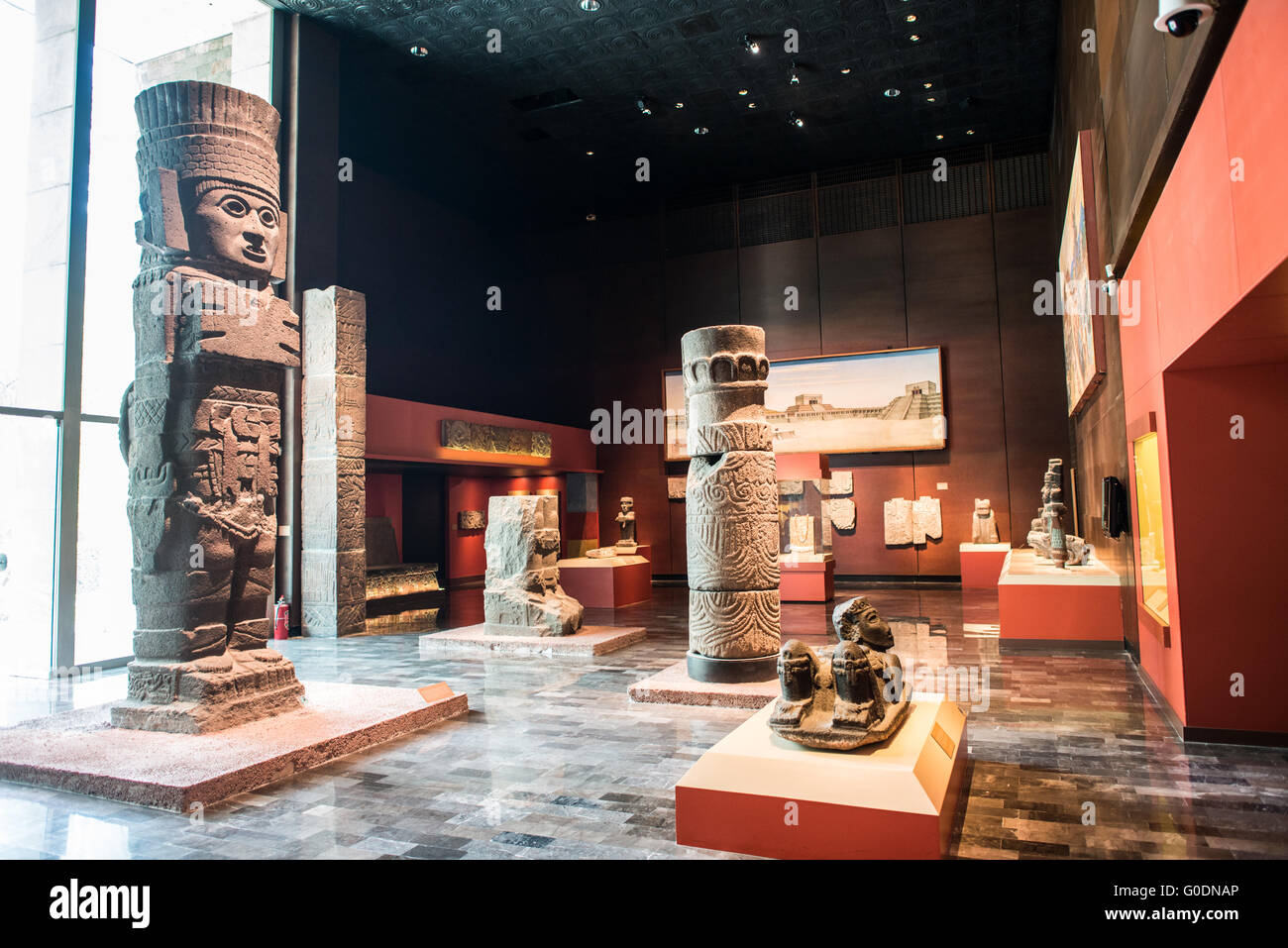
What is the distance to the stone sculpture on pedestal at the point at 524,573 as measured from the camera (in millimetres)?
8453

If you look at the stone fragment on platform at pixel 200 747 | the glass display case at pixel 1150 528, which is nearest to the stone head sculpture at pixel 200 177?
the stone fragment on platform at pixel 200 747

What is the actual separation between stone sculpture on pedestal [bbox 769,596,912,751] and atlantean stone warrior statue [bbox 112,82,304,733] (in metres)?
3.49

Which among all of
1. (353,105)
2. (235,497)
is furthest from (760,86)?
(235,497)

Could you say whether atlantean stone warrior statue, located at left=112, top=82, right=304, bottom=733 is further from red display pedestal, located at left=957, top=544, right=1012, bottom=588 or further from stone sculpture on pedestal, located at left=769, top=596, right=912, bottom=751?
red display pedestal, located at left=957, top=544, right=1012, bottom=588

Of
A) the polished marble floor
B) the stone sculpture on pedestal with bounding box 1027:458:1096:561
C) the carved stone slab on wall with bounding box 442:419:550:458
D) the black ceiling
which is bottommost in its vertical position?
the polished marble floor

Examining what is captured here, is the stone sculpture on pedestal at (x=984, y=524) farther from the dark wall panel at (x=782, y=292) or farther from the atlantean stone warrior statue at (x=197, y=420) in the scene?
the atlantean stone warrior statue at (x=197, y=420)

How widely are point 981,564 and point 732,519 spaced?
779cm

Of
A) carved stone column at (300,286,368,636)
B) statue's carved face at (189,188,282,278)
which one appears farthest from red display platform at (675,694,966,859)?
carved stone column at (300,286,368,636)

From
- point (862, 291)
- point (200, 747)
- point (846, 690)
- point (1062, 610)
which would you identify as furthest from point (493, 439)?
point (846, 690)

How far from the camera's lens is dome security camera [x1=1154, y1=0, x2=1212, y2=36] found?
2.54 meters

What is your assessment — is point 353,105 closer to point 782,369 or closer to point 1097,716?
point 782,369

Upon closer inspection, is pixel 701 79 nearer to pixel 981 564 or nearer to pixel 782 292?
pixel 782 292

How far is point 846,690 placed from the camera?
318 centimetres

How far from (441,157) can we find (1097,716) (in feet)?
42.3
